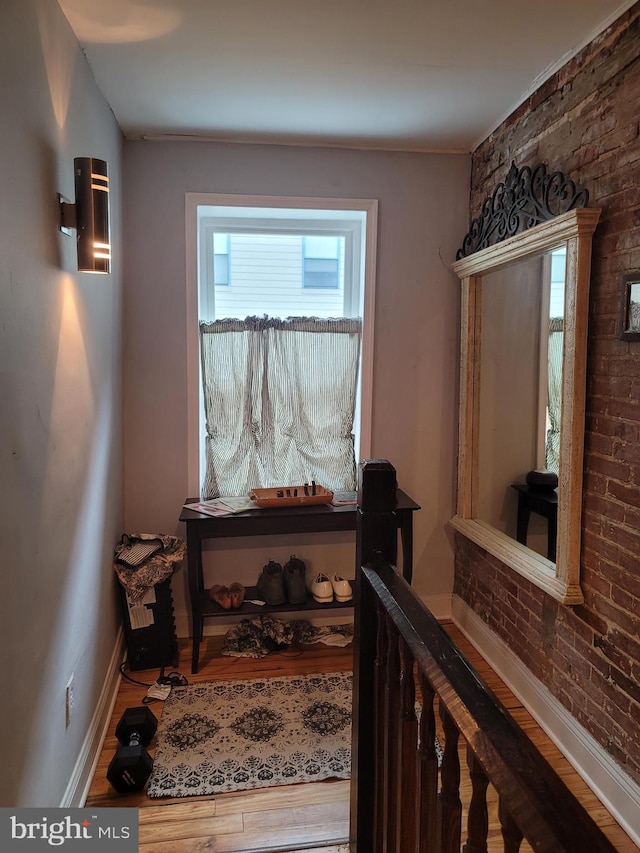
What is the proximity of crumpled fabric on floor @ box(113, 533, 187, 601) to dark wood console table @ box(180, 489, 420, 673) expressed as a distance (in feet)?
0.29

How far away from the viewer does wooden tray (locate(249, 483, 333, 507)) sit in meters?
2.87

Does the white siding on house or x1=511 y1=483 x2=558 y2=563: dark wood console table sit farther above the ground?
the white siding on house

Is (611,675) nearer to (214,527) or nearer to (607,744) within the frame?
(607,744)

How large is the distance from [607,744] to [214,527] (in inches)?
69.8

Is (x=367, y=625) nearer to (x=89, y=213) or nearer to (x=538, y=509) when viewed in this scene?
(x=538, y=509)

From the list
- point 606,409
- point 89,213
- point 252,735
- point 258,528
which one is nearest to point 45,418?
point 89,213

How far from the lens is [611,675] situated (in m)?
1.96

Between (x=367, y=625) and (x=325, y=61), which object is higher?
(x=325, y=61)

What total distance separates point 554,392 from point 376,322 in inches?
42.7

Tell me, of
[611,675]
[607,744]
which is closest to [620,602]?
[611,675]

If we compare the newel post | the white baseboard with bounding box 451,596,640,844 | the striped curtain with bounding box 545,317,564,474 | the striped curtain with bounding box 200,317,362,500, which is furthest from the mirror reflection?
the newel post

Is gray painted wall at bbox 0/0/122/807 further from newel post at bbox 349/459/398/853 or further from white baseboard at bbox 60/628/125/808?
newel post at bbox 349/459/398/853

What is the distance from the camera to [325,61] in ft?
7.04

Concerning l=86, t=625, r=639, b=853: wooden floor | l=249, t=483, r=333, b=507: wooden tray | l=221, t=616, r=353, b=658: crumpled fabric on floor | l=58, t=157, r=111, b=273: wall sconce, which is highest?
l=58, t=157, r=111, b=273: wall sconce
